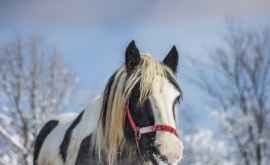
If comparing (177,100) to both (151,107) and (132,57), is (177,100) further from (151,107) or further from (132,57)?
(132,57)

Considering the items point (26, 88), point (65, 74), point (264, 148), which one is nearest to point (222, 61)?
point (264, 148)

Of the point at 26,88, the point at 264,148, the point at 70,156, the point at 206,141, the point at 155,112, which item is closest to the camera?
the point at 155,112

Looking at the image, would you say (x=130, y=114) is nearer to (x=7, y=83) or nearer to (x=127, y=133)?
(x=127, y=133)

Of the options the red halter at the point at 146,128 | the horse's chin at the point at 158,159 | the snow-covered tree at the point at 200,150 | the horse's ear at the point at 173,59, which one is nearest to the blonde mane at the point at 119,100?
the red halter at the point at 146,128

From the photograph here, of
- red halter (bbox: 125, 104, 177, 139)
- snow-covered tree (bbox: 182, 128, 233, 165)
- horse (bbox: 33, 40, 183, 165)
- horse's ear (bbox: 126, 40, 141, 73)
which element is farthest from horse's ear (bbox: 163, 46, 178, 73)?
snow-covered tree (bbox: 182, 128, 233, 165)

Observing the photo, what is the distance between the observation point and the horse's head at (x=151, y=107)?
447 centimetres

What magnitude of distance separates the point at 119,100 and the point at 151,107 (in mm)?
436

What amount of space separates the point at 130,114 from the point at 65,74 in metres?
24.2

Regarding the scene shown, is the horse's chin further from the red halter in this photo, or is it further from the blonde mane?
the blonde mane

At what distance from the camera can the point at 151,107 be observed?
4.65m

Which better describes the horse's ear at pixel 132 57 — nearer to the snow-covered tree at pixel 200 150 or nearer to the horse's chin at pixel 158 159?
the horse's chin at pixel 158 159

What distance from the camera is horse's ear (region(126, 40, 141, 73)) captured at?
16.3 ft

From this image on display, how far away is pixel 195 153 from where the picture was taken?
4406 centimetres

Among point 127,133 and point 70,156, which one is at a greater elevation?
point 127,133
